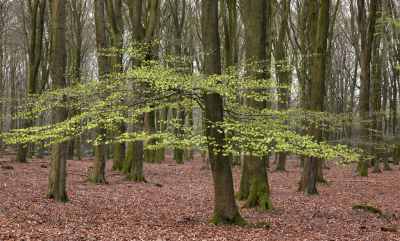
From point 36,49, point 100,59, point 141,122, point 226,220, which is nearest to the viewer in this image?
point 226,220

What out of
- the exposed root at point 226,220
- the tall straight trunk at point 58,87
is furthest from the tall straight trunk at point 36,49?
the exposed root at point 226,220

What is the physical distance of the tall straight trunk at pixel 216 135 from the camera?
6.74 metres

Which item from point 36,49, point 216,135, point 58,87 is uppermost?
point 36,49

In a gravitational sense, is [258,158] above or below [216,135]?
below

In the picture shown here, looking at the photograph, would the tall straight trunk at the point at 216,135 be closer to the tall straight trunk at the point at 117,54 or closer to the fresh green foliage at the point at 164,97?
the fresh green foliage at the point at 164,97

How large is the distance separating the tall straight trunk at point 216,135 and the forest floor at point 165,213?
0.35 metres

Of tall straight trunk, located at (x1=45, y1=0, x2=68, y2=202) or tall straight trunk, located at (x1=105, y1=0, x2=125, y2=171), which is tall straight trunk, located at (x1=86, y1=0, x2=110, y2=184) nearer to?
tall straight trunk, located at (x1=105, y1=0, x2=125, y2=171)

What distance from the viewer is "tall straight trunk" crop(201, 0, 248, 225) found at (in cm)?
674

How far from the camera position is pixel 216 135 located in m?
6.75

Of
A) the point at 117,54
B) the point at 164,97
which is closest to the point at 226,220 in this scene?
the point at 164,97

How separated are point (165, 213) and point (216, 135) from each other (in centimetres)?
291

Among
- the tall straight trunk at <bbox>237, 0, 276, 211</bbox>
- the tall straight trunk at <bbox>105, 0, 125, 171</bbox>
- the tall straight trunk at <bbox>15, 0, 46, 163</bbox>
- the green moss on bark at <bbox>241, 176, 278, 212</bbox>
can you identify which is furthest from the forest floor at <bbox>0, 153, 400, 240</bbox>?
the tall straight trunk at <bbox>15, 0, 46, 163</bbox>

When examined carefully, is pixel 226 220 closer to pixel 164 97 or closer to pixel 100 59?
pixel 164 97

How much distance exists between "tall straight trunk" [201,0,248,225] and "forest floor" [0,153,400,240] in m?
0.35
